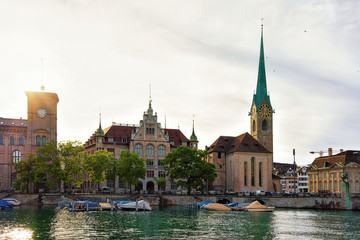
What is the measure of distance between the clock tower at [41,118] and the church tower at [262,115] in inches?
2912

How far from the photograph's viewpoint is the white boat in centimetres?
9212

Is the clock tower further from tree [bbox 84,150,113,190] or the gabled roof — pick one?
the gabled roof

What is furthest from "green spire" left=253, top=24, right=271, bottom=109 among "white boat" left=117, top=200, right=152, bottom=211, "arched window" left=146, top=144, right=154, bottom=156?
"white boat" left=117, top=200, right=152, bottom=211

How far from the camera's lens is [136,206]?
302ft

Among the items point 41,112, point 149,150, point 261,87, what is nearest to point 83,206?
point 41,112

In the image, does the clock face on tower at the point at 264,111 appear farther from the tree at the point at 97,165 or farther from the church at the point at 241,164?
the tree at the point at 97,165

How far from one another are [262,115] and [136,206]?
303 ft

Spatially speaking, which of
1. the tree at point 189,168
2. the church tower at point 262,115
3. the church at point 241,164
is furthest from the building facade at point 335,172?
the tree at point 189,168

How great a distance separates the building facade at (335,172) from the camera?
13512 centimetres

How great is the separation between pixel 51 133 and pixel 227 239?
8896 centimetres

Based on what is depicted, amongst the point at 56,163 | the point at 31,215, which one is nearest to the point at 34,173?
the point at 56,163

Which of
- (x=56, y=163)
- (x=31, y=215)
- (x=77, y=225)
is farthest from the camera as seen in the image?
(x=56, y=163)

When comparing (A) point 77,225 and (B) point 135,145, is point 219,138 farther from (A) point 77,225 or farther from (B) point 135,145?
(A) point 77,225

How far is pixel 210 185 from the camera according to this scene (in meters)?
144
